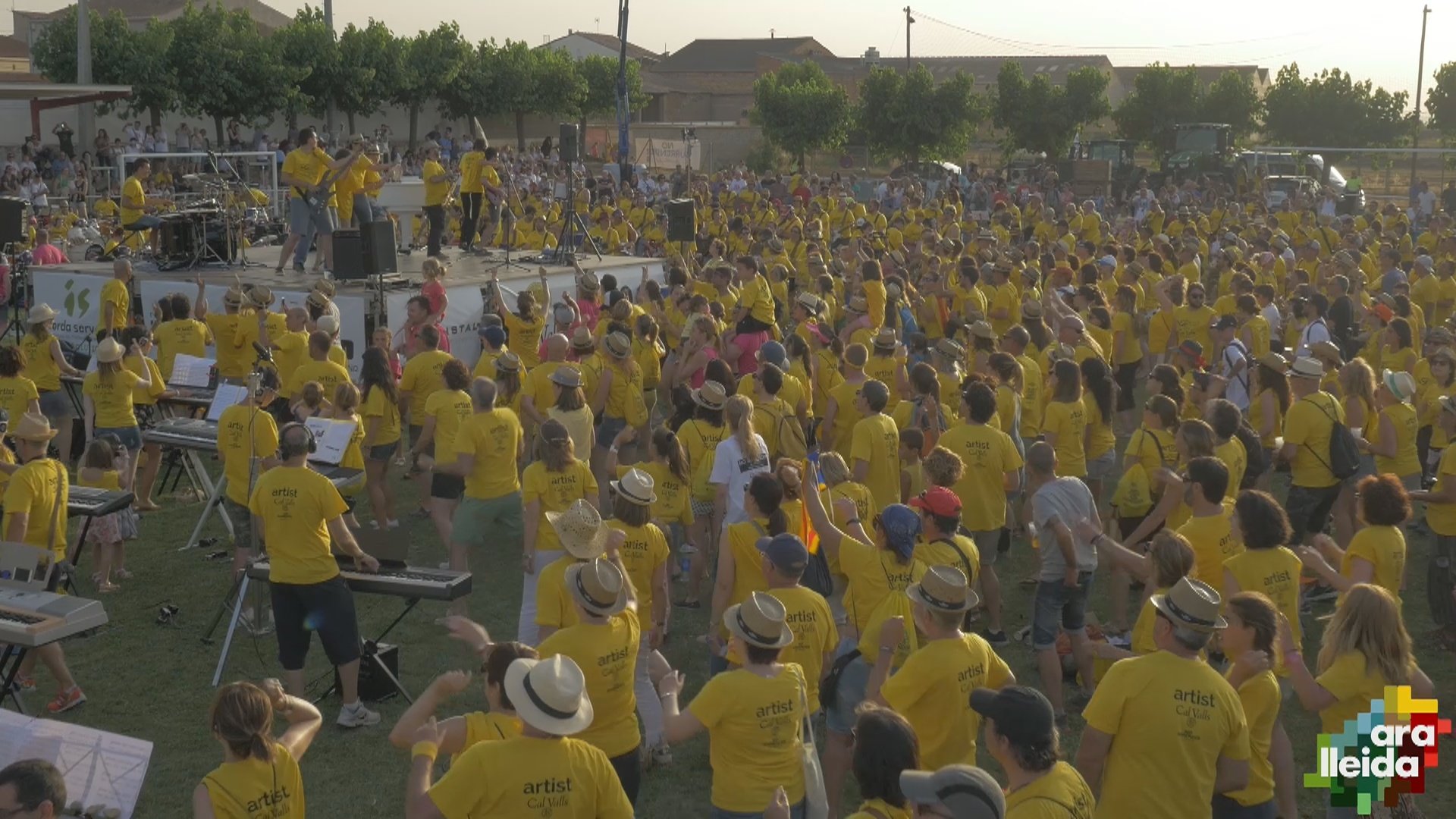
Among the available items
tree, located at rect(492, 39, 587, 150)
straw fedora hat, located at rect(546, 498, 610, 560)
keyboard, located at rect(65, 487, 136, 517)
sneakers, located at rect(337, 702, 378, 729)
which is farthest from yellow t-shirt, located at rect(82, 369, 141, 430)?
tree, located at rect(492, 39, 587, 150)

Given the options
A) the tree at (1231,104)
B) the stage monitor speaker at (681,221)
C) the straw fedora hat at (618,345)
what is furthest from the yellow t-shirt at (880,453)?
the tree at (1231,104)

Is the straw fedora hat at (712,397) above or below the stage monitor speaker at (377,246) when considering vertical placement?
below

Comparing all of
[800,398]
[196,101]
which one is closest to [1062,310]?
[800,398]

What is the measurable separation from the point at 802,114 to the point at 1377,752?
43.9 metres

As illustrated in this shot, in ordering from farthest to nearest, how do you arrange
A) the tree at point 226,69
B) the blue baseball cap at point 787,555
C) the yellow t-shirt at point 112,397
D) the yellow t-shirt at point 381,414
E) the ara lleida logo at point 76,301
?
1. the tree at point 226,69
2. the ara lleida logo at point 76,301
3. the yellow t-shirt at point 112,397
4. the yellow t-shirt at point 381,414
5. the blue baseball cap at point 787,555

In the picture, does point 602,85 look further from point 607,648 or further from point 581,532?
point 607,648

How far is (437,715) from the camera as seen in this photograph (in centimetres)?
758

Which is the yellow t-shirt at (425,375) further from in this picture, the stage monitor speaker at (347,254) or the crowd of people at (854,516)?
the stage monitor speaker at (347,254)

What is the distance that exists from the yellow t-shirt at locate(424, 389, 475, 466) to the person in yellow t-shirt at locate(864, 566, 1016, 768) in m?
4.98

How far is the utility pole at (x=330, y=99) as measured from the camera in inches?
1508

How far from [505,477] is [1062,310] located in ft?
21.9

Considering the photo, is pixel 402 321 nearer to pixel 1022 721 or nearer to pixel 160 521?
pixel 160 521

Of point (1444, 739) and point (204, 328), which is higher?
point (204, 328)

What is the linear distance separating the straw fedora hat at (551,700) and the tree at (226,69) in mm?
34255
